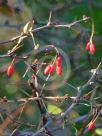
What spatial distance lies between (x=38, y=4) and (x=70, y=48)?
1.64 ft

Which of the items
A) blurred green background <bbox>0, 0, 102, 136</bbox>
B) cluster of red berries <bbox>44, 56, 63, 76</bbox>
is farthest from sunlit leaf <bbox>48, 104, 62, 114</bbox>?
cluster of red berries <bbox>44, 56, 63, 76</bbox>

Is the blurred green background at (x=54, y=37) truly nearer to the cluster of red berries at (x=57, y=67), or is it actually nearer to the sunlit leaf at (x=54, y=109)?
the sunlit leaf at (x=54, y=109)

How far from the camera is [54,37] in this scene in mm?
3842

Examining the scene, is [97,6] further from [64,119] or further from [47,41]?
[64,119]

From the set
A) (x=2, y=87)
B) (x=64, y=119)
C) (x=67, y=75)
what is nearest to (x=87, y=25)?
(x=67, y=75)

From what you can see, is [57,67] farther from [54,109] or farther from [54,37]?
[54,37]

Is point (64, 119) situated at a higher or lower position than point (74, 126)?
higher

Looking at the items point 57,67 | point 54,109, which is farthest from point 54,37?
point 57,67

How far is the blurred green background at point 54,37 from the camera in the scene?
363cm

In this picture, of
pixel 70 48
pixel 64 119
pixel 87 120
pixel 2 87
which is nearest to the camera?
pixel 64 119

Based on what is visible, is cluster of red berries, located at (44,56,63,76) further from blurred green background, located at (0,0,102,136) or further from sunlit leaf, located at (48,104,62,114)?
blurred green background, located at (0,0,102,136)

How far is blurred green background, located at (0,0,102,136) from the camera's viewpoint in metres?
3.63

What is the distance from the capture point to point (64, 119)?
265 centimetres

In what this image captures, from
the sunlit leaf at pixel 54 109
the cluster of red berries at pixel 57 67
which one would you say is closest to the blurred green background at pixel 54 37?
the sunlit leaf at pixel 54 109
